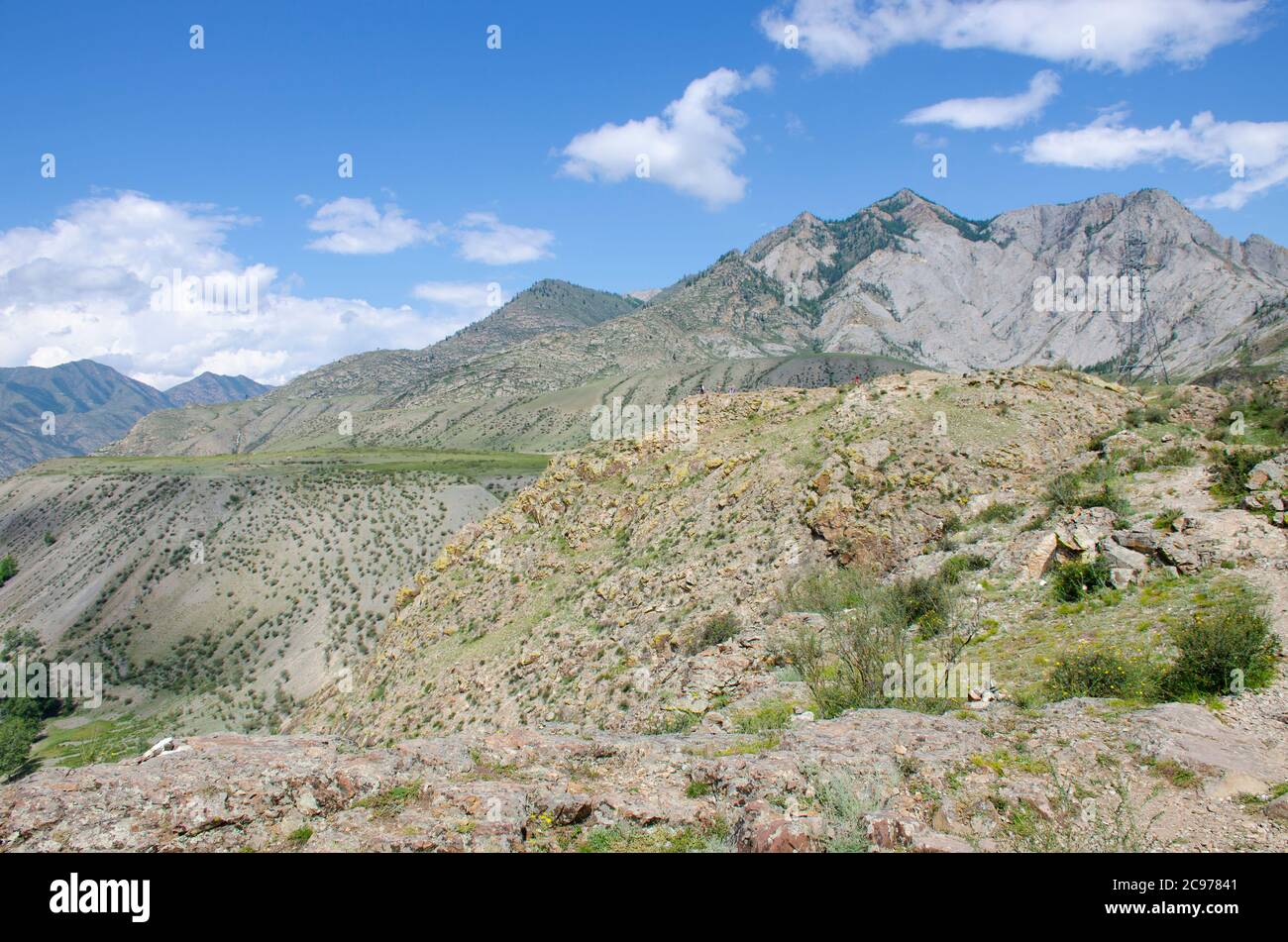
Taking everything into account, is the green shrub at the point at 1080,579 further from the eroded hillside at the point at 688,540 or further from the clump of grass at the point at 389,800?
the clump of grass at the point at 389,800

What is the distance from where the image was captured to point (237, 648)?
47.9 m

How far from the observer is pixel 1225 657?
7.49 m

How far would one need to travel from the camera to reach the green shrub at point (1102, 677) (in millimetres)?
7879

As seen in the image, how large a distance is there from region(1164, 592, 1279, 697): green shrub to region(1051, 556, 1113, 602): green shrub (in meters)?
2.68

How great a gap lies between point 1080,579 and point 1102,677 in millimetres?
3297

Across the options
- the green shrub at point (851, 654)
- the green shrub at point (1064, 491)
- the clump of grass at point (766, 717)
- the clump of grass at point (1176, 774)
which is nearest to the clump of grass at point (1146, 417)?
the green shrub at point (1064, 491)

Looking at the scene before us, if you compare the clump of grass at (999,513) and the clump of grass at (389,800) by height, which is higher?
the clump of grass at (999,513)

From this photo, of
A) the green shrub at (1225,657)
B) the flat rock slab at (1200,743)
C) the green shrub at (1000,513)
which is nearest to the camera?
the flat rock slab at (1200,743)

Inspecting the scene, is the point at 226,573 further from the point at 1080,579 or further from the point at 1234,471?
the point at 1234,471

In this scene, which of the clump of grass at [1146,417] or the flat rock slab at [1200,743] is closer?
the flat rock slab at [1200,743]

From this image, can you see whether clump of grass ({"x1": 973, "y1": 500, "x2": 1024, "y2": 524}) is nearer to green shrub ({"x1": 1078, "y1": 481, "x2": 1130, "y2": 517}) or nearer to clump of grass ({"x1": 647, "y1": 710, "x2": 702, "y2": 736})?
green shrub ({"x1": 1078, "y1": 481, "x2": 1130, "y2": 517})

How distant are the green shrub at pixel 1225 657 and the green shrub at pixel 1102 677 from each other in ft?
0.87

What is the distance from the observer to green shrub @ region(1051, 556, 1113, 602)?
1070 centimetres
